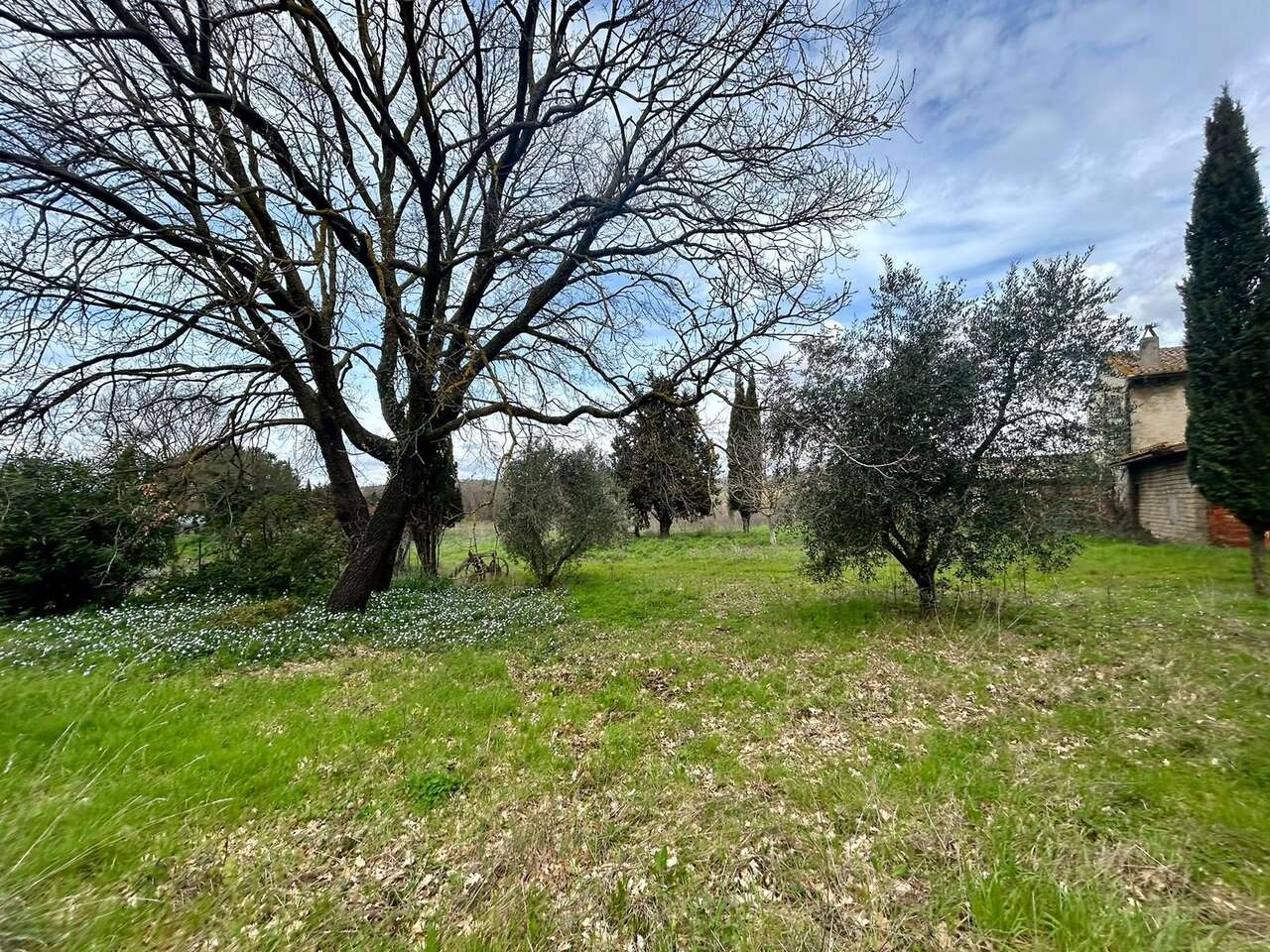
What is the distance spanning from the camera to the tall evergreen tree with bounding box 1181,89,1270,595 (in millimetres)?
8828

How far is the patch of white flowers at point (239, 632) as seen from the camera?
226 inches

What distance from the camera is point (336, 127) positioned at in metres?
7.64

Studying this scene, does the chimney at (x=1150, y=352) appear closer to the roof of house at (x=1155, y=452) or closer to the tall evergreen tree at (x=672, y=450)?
the roof of house at (x=1155, y=452)

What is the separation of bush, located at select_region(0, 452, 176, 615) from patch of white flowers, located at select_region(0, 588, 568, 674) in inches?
35.6

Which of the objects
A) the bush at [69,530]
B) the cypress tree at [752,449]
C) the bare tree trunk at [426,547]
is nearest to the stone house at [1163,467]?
the cypress tree at [752,449]

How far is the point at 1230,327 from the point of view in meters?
9.09

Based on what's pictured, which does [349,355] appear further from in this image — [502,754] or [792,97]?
[792,97]

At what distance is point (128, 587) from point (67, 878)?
9.61 metres

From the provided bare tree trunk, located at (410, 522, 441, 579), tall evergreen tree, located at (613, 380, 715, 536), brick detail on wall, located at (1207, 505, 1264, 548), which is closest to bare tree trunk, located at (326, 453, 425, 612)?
tall evergreen tree, located at (613, 380, 715, 536)

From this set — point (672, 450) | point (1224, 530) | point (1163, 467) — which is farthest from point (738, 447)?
point (1163, 467)

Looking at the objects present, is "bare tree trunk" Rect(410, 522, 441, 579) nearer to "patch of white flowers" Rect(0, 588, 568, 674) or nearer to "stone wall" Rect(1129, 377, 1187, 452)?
"patch of white flowers" Rect(0, 588, 568, 674)

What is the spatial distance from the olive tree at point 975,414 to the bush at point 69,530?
10.4 m

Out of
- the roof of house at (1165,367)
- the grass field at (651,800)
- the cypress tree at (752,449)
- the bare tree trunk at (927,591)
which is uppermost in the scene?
the roof of house at (1165,367)

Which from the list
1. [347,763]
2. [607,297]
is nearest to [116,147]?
[607,297]
